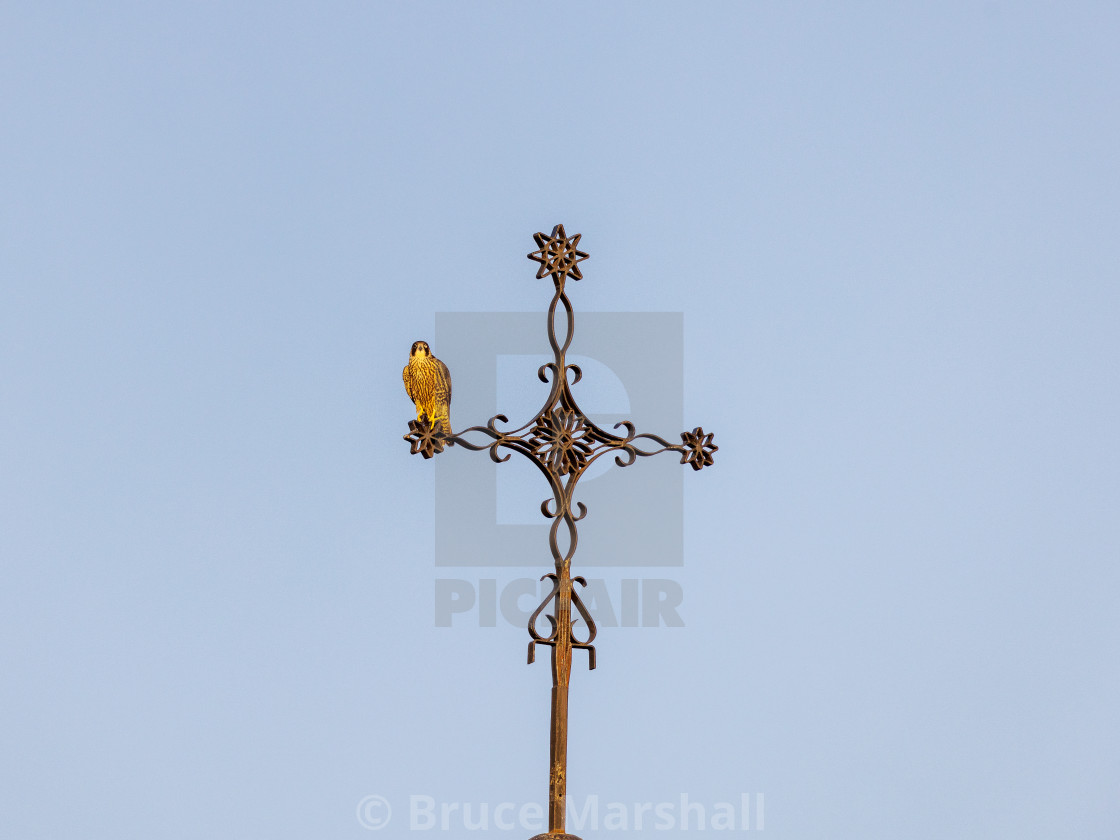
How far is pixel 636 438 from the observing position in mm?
6141

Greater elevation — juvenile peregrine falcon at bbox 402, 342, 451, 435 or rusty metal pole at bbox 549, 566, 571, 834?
juvenile peregrine falcon at bbox 402, 342, 451, 435

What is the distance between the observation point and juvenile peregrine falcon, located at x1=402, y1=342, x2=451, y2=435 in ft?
18.9

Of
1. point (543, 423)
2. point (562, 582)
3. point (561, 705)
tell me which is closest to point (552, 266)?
point (543, 423)

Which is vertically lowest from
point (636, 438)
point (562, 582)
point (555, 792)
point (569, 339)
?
point (555, 792)

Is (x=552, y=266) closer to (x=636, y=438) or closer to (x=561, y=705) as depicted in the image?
(x=636, y=438)

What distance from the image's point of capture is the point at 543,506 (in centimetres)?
592

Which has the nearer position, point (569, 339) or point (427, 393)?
point (427, 393)

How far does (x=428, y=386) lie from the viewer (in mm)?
5746

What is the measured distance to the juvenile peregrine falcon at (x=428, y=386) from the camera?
5.75 meters

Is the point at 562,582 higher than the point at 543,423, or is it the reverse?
the point at 543,423

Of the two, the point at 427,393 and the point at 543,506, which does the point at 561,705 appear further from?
the point at 427,393

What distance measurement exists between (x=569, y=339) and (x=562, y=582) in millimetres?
1072

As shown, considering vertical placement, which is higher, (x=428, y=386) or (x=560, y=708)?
(x=428, y=386)

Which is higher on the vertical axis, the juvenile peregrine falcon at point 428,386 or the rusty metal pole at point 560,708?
the juvenile peregrine falcon at point 428,386
